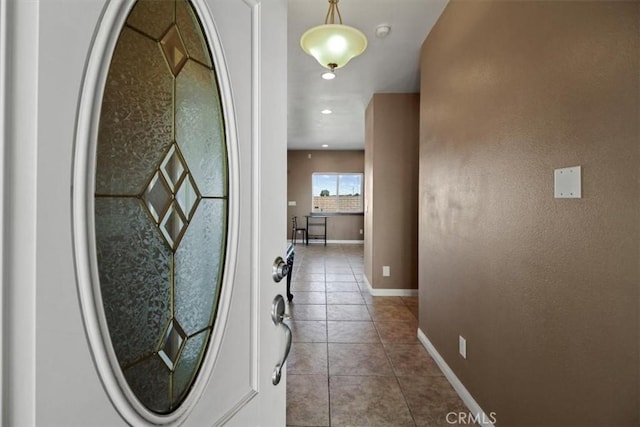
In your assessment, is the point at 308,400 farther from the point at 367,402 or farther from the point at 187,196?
the point at 187,196

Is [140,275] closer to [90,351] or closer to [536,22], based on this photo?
[90,351]

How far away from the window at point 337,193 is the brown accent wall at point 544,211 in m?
7.35

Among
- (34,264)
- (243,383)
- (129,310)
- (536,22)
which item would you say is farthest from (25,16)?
(536,22)

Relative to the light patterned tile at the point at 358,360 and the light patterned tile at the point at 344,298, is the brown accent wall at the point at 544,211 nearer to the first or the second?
the light patterned tile at the point at 358,360

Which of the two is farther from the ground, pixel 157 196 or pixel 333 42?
pixel 333 42

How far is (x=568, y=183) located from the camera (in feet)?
3.70

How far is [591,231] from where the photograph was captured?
103cm

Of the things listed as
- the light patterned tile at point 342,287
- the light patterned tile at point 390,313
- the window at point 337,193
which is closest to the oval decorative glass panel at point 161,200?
the light patterned tile at point 390,313

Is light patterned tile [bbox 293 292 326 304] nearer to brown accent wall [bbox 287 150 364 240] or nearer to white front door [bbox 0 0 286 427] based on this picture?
white front door [bbox 0 0 286 427]

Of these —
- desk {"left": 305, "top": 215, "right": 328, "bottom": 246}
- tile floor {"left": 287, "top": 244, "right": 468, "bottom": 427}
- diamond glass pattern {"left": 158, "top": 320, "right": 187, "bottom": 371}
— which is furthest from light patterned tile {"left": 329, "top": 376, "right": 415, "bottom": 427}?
desk {"left": 305, "top": 215, "right": 328, "bottom": 246}

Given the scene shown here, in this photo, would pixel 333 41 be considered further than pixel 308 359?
No

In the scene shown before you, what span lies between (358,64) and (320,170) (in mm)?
6024

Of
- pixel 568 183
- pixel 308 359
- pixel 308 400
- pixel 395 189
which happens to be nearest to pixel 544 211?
pixel 568 183

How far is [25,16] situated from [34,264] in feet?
Answer: 0.84
